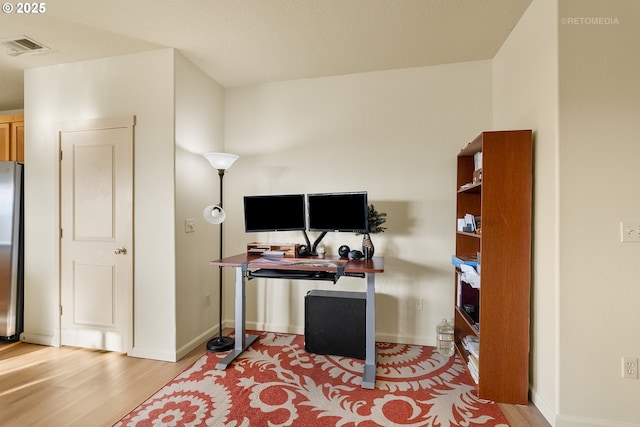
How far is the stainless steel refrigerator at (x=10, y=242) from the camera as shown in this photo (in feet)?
9.25

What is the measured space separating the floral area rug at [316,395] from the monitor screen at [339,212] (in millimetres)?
1101

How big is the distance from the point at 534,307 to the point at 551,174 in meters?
0.83

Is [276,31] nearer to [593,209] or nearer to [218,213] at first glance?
[218,213]

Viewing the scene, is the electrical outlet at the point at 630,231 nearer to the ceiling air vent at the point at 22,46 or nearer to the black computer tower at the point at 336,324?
the black computer tower at the point at 336,324

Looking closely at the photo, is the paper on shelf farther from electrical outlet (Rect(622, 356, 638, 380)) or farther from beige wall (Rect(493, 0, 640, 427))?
electrical outlet (Rect(622, 356, 638, 380))

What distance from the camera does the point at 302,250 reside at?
2.71 m

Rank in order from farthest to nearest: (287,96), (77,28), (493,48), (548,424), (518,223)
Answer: (287,96), (493,48), (77,28), (518,223), (548,424)

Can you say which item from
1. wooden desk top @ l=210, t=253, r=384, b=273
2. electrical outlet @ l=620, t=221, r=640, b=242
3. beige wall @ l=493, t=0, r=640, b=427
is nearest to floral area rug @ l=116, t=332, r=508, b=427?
beige wall @ l=493, t=0, r=640, b=427

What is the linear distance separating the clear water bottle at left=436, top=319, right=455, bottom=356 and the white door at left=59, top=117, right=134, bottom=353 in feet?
8.77


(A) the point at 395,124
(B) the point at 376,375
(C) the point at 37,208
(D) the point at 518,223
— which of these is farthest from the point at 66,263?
(D) the point at 518,223

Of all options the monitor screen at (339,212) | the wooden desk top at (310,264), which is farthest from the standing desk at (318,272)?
the monitor screen at (339,212)

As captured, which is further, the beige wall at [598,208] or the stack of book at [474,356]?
the stack of book at [474,356]

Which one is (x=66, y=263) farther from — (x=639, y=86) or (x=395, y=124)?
(x=639, y=86)

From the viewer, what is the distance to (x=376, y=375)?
2244 millimetres
